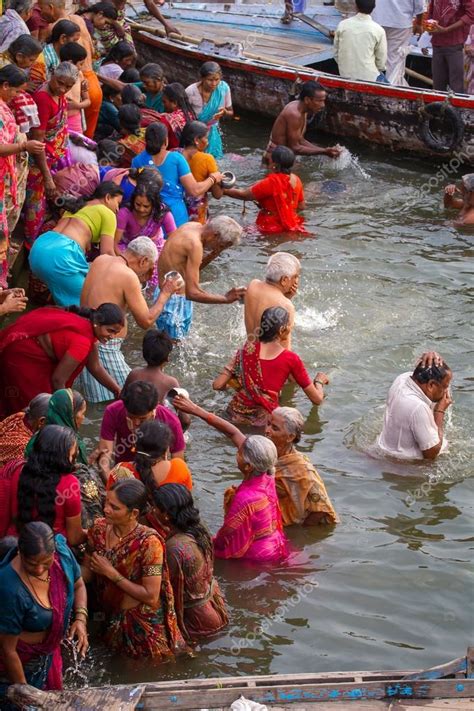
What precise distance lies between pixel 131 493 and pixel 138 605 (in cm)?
59

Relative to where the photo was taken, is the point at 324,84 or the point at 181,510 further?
the point at 324,84

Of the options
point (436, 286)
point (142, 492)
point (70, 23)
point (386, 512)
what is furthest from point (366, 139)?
point (142, 492)

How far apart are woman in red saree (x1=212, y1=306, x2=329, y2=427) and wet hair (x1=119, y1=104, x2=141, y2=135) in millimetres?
3600

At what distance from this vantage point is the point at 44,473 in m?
5.25

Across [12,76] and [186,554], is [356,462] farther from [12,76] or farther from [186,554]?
[12,76]

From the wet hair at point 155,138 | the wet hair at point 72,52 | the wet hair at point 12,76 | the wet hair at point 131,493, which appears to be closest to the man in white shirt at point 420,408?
the wet hair at point 131,493

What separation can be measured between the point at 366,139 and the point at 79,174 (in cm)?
612

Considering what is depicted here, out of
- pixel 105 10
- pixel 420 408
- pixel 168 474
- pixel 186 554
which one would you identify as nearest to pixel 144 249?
pixel 420 408

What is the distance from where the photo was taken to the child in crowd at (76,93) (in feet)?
31.5

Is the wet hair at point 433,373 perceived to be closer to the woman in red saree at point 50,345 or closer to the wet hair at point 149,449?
the woman in red saree at point 50,345

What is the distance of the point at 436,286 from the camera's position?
34.9 feet

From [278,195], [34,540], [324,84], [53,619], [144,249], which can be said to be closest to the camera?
[34,540]

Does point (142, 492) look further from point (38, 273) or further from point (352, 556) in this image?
point (38, 273)

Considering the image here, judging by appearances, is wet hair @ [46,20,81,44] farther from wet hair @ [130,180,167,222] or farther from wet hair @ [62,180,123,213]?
wet hair @ [130,180,167,222]
